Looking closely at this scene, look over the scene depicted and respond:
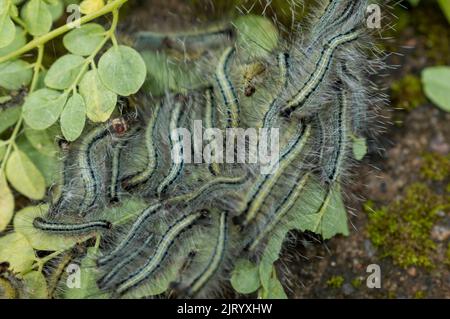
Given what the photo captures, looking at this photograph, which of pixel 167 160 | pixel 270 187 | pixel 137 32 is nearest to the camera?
pixel 270 187

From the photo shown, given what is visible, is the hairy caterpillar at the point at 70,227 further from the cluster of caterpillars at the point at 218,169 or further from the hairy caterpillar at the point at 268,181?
the hairy caterpillar at the point at 268,181

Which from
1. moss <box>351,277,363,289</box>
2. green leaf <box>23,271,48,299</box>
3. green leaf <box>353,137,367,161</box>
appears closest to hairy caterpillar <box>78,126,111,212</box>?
green leaf <box>23,271,48,299</box>

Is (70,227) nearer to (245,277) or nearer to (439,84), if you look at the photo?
(245,277)

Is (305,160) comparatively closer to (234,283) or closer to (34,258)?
(234,283)

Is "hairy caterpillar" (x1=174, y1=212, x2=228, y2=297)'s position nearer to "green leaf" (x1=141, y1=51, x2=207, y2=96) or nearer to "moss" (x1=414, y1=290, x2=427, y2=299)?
"green leaf" (x1=141, y1=51, x2=207, y2=96)

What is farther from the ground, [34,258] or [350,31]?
[350,31]
